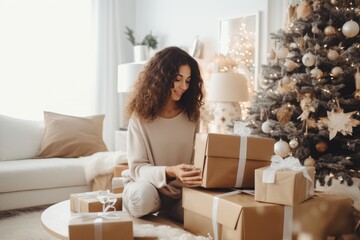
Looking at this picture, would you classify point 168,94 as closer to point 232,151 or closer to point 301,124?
point 232,151

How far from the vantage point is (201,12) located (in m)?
4.34

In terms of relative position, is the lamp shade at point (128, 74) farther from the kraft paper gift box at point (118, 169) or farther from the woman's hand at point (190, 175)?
the woman's hand at point (190, 175)

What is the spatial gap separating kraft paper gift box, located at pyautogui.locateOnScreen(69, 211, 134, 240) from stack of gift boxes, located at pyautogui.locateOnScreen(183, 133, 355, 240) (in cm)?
33

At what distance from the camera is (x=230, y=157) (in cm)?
170

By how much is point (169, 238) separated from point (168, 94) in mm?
787

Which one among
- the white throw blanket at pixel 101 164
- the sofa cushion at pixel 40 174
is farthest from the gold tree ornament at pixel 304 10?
the sofa cushion at pixel 40 174

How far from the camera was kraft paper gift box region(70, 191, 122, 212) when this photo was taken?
76.2 inches

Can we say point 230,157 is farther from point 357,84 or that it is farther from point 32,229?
point 32,229

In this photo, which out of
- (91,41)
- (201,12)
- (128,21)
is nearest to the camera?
(201,12)

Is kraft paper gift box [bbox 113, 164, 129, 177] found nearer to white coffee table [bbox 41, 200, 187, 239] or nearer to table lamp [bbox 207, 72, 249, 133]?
white coffee table [bbox 41, 200, 187, 239]

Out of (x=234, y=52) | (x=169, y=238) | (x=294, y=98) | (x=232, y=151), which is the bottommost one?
(x=169, y=238)

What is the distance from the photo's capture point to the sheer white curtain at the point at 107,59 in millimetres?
4902

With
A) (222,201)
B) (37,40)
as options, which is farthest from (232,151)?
(37,40)

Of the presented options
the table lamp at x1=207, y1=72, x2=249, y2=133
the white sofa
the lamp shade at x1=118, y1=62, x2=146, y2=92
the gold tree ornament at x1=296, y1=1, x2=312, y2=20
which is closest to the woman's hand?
the gold tree ornament at x1=296, y1=1, x2=312, y2=20
